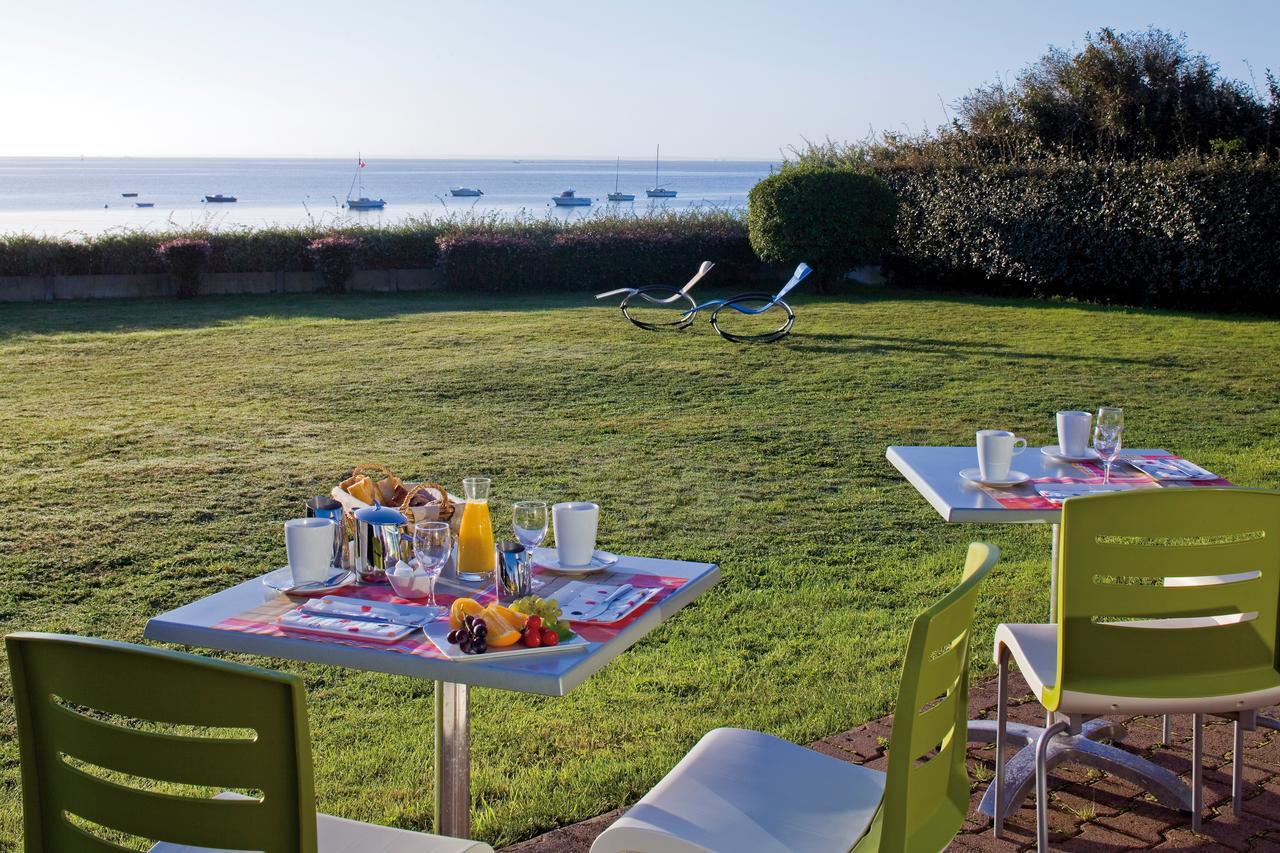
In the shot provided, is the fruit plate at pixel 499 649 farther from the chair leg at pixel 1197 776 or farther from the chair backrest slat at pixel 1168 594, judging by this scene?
the chair leg at pixel 1197 776

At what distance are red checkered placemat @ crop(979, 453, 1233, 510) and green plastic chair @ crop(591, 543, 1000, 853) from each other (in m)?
1.16

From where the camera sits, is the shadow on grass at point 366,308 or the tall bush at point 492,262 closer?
the shadow on grass at point 366,308

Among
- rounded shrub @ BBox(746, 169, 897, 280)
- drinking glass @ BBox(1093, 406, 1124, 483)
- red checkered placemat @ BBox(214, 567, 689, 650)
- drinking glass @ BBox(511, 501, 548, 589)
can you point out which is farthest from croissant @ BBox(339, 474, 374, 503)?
rounded shrub @ BBox(746, 169, 897, 280)

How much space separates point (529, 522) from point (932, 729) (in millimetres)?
1087

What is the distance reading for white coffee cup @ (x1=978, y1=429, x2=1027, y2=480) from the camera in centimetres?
374

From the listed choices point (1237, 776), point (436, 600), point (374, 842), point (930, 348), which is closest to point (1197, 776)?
point (1237, 776)

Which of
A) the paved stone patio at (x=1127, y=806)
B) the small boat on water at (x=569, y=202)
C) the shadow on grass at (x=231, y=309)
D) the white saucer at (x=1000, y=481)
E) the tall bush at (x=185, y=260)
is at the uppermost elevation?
the small boat on water at (x=569, y=202)

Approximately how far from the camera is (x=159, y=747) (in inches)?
73.1

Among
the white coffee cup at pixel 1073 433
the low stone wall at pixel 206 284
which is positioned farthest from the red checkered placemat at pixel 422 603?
the low stone wall at pixel 206 284

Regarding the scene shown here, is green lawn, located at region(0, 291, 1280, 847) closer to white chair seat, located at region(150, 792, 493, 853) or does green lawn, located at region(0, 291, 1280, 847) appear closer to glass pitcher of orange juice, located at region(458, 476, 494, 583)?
glass pitcher of orange juice, located at region(458, 476, 494, 583)

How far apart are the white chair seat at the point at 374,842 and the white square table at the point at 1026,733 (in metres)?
1.67

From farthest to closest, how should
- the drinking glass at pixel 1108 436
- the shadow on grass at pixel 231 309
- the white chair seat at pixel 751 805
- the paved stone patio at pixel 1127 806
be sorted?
the shadow on grass at pixel 231 309
the drinking glass at pixel 1108 436
the paved stone patio at pixel 1127 806
the white chair seat at pixel 751 805

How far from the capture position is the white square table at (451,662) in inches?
91.7

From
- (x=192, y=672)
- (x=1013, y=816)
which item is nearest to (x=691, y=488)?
(x=1013, y=816)
